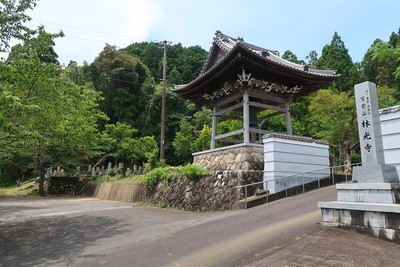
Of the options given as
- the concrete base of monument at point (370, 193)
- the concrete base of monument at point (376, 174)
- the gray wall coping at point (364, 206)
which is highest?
the concrete base of monument at point (376, 174)

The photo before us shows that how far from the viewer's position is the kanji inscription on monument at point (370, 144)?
6.58 meters

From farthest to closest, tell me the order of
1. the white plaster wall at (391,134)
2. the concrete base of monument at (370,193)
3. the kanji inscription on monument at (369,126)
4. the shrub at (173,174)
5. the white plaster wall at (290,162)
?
the shrub at (173,174) → the white plaster wall at (290,162) → the white plaster wall at (391,134) → the kanji inscription on monument at (369,126) → the concrete base of monument at (370,193)

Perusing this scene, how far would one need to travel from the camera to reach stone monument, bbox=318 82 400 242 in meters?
5.80

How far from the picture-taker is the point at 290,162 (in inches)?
461

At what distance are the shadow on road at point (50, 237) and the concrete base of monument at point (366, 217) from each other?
5.60m

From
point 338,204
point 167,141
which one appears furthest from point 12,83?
point 167,141

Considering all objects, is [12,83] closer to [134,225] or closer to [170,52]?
[134,225]

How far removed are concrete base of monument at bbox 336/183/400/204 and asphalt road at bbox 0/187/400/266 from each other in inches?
35.2

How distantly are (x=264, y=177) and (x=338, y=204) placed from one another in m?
5.00

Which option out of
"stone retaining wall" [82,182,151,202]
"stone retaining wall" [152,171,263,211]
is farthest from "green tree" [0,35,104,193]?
"stone retaining wall" [82,182,151,202]

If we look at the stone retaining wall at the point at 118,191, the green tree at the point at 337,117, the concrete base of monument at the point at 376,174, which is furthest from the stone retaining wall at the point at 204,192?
the green tree at the point at 337,117

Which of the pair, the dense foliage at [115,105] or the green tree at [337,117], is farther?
the green tree at [337,117]

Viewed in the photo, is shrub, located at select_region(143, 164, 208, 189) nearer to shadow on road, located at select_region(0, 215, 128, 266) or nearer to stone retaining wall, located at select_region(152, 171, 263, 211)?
stone retaining wall, located at select_region(152, 171, 263, 211)

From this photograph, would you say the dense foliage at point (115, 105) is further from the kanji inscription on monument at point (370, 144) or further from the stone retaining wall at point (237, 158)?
the stone retaining wall at point (237, 158)
